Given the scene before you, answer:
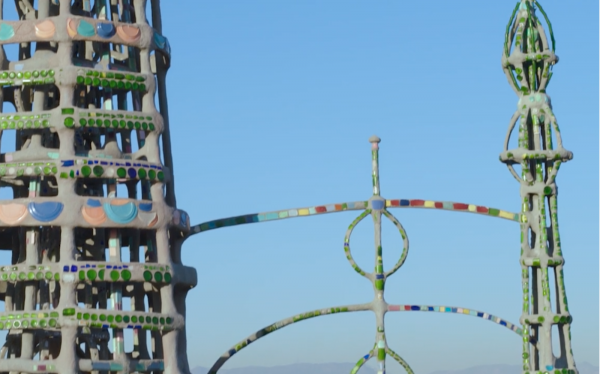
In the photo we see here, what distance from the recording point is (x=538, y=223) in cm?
5381

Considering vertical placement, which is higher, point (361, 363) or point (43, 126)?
point (43, 126)

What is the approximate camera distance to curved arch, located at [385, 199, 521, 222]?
53938 mm

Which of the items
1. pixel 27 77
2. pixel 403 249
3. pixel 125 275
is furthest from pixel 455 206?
pixel 27 77

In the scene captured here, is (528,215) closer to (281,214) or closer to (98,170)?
(281,214)

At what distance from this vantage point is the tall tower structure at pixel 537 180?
5316 cm

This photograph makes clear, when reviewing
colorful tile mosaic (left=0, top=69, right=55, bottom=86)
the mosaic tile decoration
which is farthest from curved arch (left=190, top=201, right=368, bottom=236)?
colorful tile mosaic (left=0, top=69, right=55, bottom=86)

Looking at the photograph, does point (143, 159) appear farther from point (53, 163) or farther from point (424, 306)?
point (424, 306)

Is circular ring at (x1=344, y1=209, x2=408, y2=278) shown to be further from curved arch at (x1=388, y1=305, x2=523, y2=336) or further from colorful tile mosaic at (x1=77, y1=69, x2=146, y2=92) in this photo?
colorful tile mosaic at (x1=77, y1=69, x2=146, y2=92)

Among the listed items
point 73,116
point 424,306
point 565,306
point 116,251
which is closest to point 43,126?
point 73,116

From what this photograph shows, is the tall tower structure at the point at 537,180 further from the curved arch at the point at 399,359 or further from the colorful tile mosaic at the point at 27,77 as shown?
the colorful tile mosaic at the point at 27,77

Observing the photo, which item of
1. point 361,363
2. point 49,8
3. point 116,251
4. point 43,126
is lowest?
point 361,363

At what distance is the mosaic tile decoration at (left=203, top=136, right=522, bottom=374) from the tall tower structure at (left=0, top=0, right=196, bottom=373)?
242cm

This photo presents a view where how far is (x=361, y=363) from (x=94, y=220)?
9.23 metres

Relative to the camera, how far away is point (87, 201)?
2071 inches
